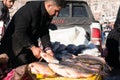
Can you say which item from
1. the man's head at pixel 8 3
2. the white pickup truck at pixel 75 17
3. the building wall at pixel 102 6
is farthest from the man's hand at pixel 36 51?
the building wall at pixel 102 6

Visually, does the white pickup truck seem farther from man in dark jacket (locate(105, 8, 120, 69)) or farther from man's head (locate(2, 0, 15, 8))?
man in dark jacket (locate(105, 8, 120, 69))

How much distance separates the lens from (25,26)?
604 centimetres

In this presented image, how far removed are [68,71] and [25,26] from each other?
3.83 feet

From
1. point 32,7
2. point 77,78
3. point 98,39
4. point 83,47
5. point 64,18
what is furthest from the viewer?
point 64,18

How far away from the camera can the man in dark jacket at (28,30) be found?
600cm

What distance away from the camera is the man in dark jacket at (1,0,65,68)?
5996 mm

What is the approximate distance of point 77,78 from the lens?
501 centimetres

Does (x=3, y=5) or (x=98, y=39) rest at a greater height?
(x=3, y=5)

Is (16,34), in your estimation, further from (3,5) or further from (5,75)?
(3,5)

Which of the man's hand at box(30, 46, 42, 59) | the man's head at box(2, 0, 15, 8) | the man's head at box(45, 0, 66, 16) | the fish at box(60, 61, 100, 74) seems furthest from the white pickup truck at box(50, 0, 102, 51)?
the fish at box(60, 61, 100, 74)

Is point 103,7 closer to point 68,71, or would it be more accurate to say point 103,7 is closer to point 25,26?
point 25,26

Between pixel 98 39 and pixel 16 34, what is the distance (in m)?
2.20

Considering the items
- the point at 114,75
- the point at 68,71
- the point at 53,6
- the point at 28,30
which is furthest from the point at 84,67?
the point at 114,75

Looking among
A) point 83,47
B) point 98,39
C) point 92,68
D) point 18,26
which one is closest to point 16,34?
point 18,26
